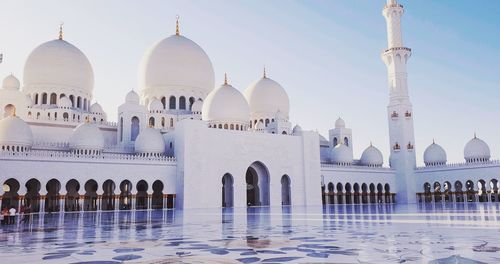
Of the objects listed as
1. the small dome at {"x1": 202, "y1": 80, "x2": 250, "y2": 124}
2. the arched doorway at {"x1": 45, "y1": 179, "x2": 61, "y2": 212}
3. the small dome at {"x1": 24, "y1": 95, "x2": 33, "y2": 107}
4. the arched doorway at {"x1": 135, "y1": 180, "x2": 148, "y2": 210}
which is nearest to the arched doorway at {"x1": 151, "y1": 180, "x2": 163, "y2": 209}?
the arched doorway at {"x1": 135, "y1": 180, "x2": 148, "y2": 210}

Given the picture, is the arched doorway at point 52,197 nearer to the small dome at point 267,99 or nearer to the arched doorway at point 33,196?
the arched doorway at point 33,196

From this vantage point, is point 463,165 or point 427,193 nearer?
point 463,165

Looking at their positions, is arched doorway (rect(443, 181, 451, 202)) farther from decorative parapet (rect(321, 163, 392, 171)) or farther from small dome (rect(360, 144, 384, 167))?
small dome (rect(360, 144, 384, 167))

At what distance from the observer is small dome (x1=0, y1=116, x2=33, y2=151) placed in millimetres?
18891

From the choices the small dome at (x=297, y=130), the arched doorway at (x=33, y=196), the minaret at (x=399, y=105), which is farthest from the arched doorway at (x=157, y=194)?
the minaret at (x=399, y=105)

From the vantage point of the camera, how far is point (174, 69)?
26812 mm

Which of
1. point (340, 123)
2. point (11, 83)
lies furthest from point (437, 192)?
point (11, 83)

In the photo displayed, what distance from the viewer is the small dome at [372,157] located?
30.6 m

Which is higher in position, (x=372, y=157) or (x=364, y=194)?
(x=372, y=157)

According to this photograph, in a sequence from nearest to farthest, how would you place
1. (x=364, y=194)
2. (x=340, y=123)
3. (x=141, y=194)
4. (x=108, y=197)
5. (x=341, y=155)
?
(x=108, y=197)
(x=141, y=194)
(x=341, y=155)
(x=364, y=194)
(x=340, y=123)

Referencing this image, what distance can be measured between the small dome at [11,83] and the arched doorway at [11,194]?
6.00 metres

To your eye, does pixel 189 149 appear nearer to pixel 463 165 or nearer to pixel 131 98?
pixel 131 98

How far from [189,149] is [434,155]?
17.3 metres

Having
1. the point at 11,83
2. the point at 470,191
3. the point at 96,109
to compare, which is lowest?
the point at 470,191
